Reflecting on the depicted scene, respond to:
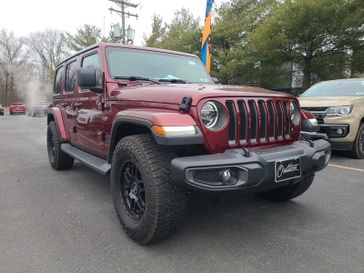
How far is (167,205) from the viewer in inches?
100

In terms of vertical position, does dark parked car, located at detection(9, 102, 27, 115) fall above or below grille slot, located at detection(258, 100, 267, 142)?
below

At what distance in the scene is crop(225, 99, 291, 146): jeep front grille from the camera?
2711mm

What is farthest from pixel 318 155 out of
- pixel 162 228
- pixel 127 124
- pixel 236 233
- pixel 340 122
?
pixel 340 122

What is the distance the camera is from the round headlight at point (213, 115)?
264cm

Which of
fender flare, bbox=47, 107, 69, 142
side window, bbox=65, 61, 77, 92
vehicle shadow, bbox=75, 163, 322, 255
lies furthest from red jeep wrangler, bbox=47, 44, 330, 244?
fender flare, bbox=47, 107, 69, 142

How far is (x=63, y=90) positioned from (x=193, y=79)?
2.36 meters

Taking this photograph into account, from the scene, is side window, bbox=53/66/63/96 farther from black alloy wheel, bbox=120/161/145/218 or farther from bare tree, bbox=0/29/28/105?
bare tree, bbox=0/29/28/105

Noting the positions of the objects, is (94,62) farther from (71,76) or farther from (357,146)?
(357,146)

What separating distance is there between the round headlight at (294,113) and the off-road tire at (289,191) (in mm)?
628

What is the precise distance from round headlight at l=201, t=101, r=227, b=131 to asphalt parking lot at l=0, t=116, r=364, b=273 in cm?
69

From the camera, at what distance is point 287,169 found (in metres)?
2.66

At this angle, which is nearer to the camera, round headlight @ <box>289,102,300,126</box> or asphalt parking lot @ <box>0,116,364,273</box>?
asphalt parking lot @ <box>0,116,364,273</box>

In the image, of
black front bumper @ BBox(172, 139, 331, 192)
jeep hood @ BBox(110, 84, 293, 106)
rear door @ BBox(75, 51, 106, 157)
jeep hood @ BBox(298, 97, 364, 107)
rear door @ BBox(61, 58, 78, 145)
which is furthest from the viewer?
jeep hood @ BBox(298, 97, 364, 107)

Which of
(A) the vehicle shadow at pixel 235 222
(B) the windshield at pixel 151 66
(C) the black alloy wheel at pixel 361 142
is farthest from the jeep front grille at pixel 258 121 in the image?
(C) the black alloy wheel at pixel 361 142
